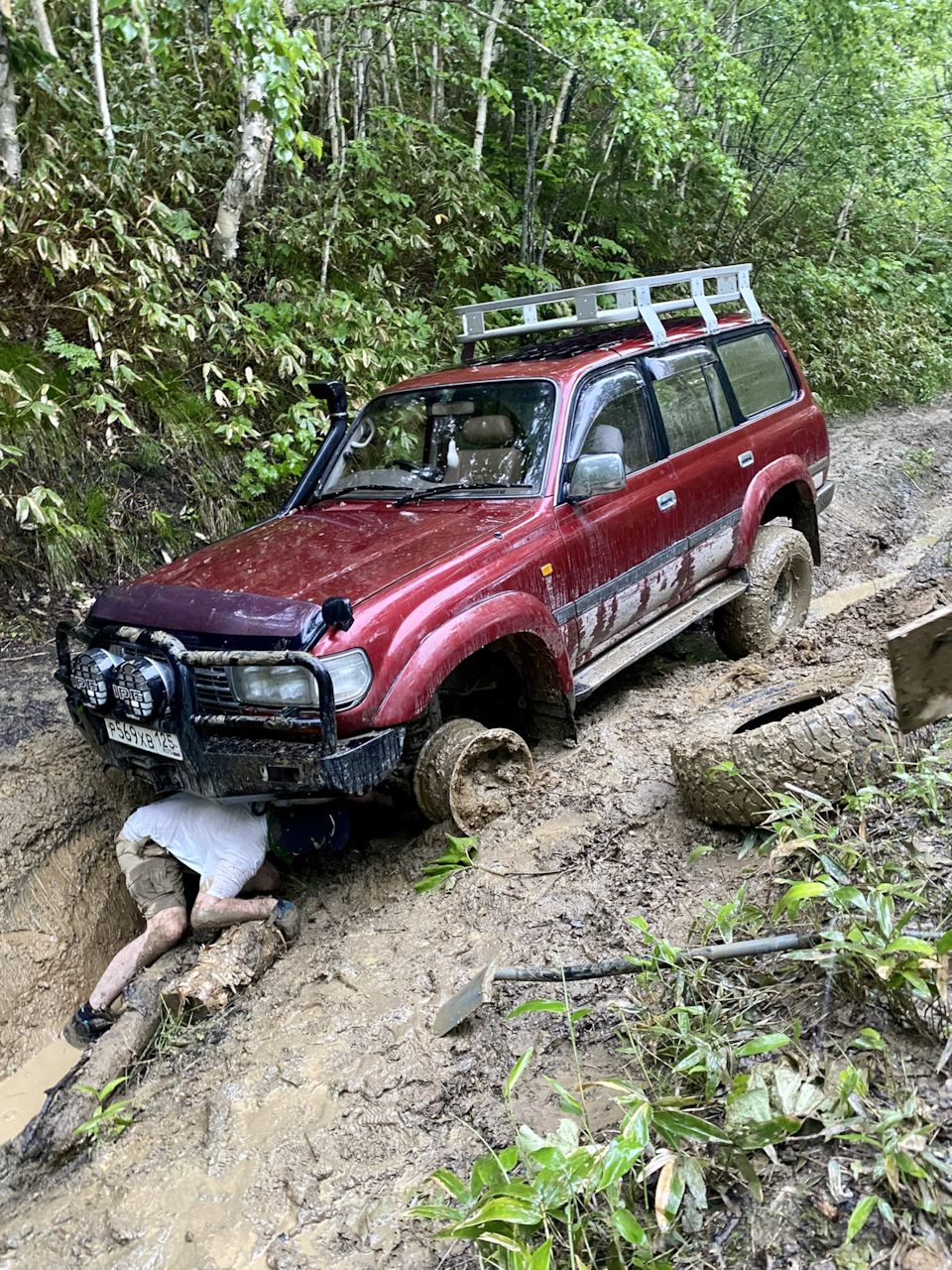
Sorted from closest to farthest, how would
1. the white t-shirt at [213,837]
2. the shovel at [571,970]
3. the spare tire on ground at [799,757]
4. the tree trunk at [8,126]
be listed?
the shovel at [571,970], the spare tire on ground at [799,757], the white t-shirt at [213,837], the tree trunk at [8,126]

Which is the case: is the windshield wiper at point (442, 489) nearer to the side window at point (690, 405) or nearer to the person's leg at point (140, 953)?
the side window at point (690, 405)

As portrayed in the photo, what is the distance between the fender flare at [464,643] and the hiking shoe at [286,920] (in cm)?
96

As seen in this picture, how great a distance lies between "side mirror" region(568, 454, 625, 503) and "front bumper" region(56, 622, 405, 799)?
1470 millimetres

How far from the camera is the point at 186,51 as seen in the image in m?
8.28

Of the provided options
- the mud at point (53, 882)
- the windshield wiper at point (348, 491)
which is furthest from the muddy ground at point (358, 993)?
the windshield wiper at point (348, 491)

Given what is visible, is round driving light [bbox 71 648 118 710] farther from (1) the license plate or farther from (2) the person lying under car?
(2) the person lying under car

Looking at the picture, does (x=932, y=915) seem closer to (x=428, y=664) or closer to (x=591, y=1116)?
(x=591, y=1116)

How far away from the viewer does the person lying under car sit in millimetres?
3502

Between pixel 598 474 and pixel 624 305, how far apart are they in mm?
1899

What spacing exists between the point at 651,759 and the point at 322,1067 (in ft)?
6.51

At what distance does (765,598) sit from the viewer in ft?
17.4

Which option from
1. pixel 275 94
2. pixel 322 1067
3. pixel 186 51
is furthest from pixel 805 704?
pixel 186 51

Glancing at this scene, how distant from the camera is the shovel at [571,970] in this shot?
7.21 ft

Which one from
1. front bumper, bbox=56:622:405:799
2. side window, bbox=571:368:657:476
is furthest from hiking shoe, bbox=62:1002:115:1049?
side window, bbox=571:368:657:476
